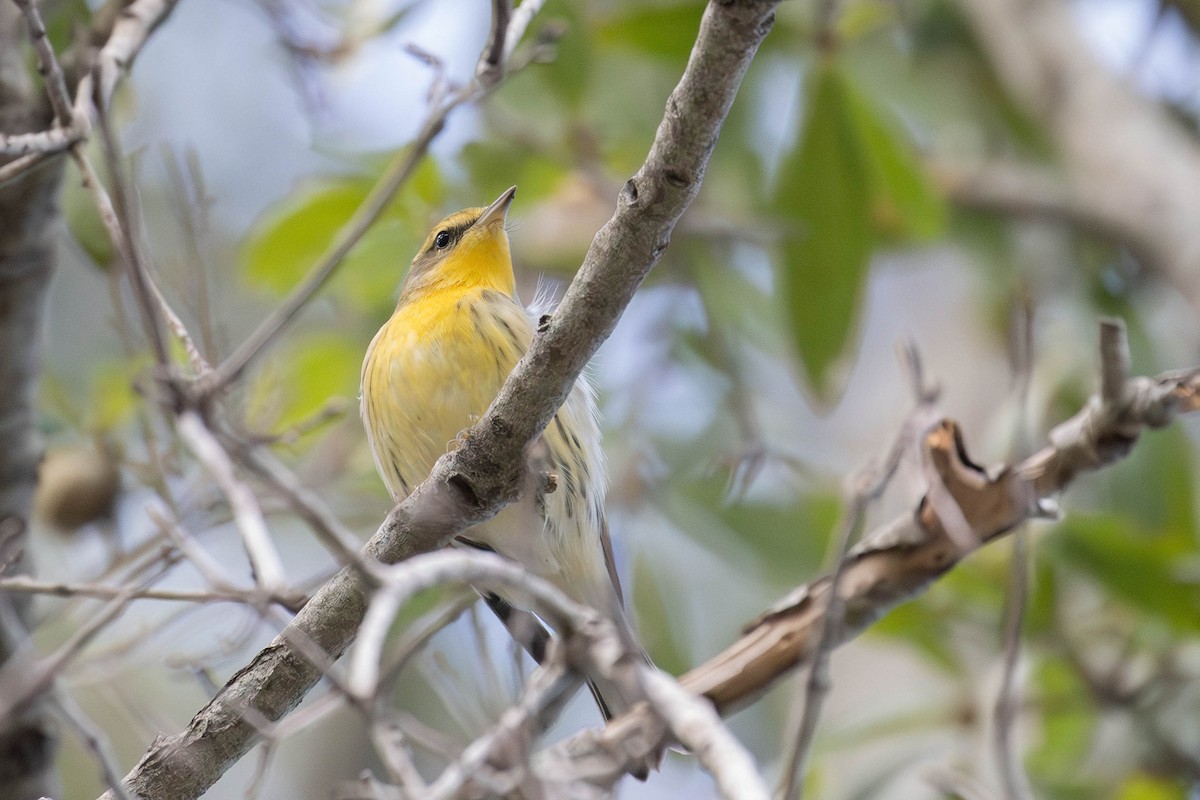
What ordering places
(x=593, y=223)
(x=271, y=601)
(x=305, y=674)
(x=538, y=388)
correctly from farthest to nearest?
(x=593, y=223), (x=305, y=674), (x=538, y=388), (x=271, y=601)

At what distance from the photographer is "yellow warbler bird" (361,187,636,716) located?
4.21 meters

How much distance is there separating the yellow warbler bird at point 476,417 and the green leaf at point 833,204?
42.6 inches

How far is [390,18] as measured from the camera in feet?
16.0

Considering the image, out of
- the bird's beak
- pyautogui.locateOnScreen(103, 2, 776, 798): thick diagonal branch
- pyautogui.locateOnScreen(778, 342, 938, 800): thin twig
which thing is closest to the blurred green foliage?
the bird's beak

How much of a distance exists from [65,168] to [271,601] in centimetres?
227

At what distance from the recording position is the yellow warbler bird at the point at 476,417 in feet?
13.8

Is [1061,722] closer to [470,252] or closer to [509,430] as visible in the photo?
[470,252]

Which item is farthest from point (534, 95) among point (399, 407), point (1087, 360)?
point (1087, 360)

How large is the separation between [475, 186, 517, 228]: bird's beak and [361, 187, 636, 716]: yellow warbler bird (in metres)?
0.17

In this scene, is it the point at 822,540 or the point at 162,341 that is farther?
the point at 822,540

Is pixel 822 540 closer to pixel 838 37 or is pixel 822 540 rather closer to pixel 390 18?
pixel 838 37

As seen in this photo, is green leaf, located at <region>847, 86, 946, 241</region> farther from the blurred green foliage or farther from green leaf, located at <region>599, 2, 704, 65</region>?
green leaf, located at <region>599, 2, 704, 65</region>

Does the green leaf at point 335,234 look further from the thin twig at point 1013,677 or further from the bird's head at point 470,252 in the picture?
the thin twig at point 1013,677

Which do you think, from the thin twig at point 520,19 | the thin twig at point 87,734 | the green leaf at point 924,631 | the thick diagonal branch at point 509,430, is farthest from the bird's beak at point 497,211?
the thin twig at point 87,734
